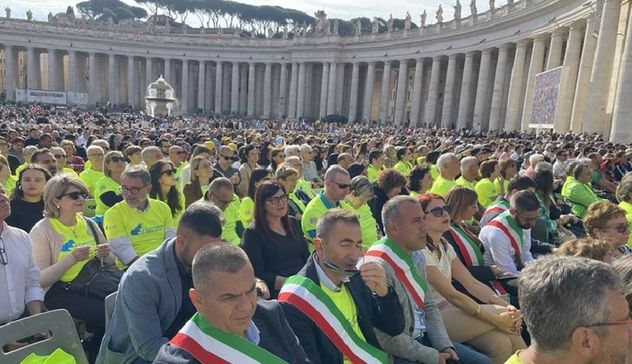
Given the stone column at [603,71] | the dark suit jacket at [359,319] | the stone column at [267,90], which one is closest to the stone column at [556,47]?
the stone column at [603,71]

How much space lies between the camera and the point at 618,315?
2436 mm

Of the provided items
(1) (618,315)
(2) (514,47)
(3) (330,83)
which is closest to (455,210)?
(1) (618,315)

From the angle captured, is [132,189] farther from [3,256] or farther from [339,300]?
[339,300]

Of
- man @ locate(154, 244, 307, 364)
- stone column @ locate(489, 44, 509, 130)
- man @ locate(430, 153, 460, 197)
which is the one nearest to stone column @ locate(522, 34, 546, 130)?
stone column @ locate(489, 44, 509, 130)

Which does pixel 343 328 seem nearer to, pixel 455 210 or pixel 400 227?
pixel 400 227

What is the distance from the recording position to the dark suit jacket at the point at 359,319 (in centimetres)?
395

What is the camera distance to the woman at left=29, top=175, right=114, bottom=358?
5164mm

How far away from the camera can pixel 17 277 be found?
4836 mm

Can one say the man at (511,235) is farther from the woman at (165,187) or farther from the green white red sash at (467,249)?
the woman at (165,187)

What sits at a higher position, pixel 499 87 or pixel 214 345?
pixel 499 87

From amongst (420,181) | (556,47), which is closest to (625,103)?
(556,47)

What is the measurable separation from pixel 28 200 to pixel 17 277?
7.10 ft

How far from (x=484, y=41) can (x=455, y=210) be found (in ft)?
153

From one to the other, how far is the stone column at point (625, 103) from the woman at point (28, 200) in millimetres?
25998
